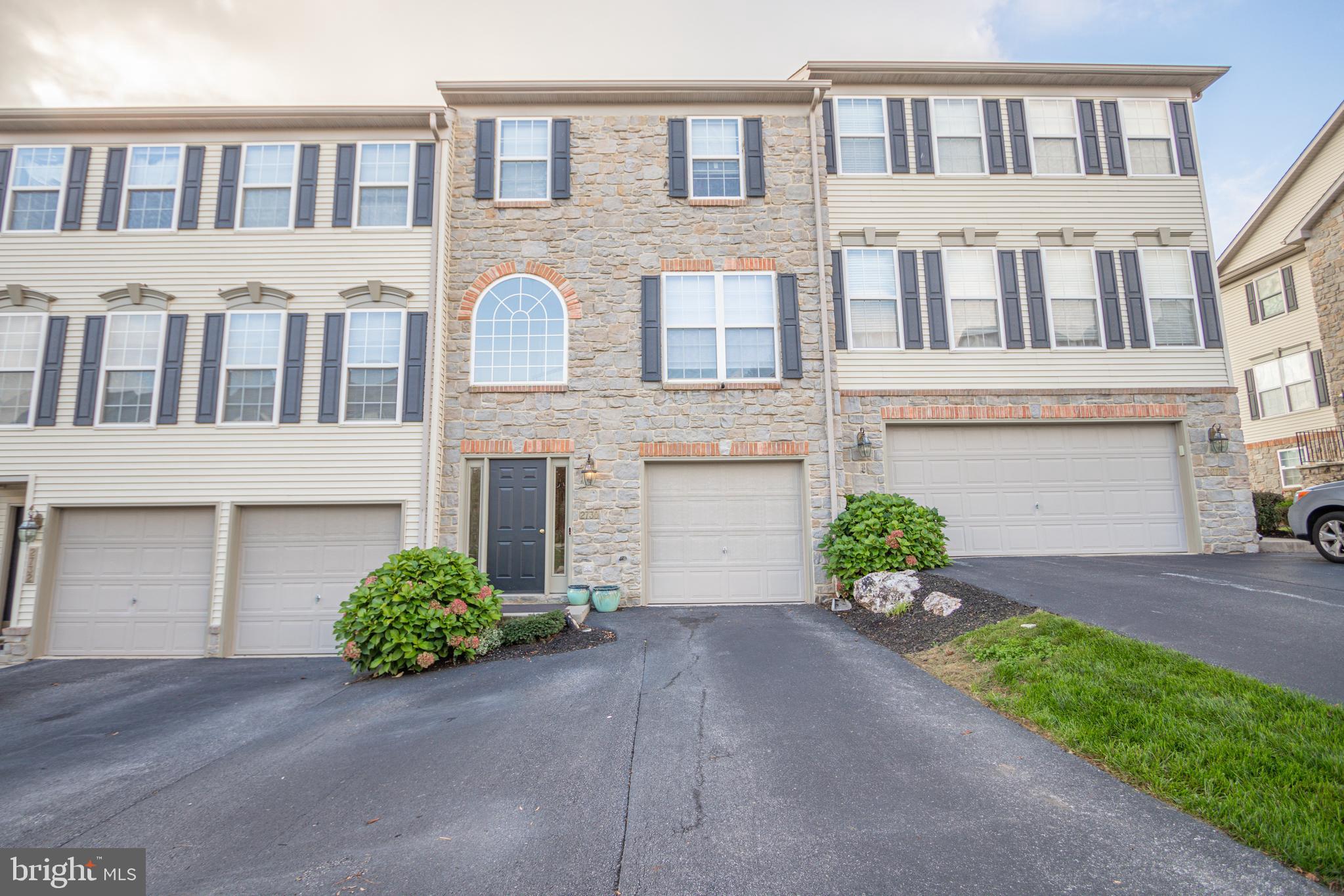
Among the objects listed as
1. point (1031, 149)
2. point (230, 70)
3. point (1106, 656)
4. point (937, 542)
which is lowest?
point (1106, 656)

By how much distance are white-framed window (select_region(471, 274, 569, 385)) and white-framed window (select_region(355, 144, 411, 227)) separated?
6.38 feet

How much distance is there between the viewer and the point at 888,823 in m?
3.02

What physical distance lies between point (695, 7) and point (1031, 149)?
7.20 meters

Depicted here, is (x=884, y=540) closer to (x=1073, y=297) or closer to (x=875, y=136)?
(x=1073, y=297)

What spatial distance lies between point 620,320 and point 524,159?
3.24 meters

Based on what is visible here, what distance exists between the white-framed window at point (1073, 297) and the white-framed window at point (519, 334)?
320 inches

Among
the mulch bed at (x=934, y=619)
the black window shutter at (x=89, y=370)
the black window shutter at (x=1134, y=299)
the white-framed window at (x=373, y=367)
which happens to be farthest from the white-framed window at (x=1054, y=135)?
the black window shutter at (x=89, y=370)

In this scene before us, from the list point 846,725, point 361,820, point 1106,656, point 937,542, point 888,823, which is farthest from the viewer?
point 937,542

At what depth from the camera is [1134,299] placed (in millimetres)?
10180

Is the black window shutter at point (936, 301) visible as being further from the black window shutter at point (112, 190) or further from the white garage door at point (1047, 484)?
the black window shutter at point (112, 190)

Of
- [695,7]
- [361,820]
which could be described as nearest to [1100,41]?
[695,7]

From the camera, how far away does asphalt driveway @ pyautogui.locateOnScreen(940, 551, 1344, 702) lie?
4.59 metres

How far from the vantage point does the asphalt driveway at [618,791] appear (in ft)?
8.91

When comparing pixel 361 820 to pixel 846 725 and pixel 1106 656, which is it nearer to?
pixel 846 725
